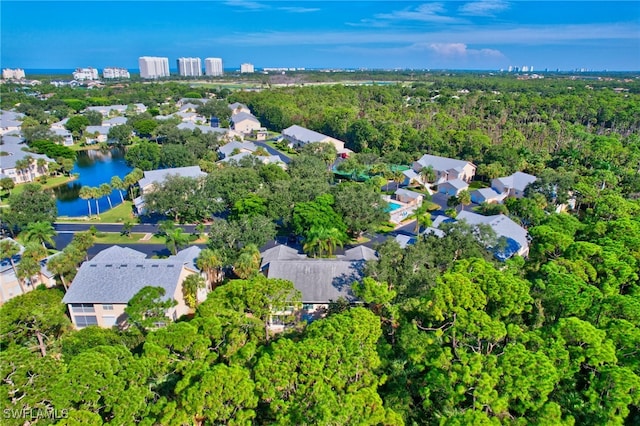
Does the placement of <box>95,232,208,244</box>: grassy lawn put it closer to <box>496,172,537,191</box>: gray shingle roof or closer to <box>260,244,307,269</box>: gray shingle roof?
<box>260,244,307,269</box>: gray shingle roof

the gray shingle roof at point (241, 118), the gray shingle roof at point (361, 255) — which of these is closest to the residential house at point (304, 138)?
the gray shingle roof at point (241, 118)

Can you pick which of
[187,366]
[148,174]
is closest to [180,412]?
[187,366]

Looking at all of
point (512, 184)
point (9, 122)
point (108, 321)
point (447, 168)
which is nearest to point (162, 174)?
point (108, 321)

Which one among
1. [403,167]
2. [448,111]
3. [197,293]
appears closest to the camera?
[197,293]

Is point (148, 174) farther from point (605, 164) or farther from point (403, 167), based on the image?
point (605, 164)

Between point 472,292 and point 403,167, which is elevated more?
point 472,292

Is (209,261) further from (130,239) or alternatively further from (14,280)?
(130,239)

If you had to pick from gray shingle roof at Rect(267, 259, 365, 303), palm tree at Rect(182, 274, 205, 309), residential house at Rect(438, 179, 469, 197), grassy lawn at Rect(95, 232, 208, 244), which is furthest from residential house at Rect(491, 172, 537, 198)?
palm tree at Rect(182, 274, 205, 309)
